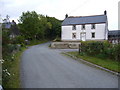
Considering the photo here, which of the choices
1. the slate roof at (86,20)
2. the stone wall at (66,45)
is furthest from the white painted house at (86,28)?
the stone wall at (66,45)

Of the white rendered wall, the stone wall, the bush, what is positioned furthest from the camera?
the white rendered wall

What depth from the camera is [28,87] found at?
559 centimetres

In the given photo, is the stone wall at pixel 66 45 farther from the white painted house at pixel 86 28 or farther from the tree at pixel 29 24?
the tree at pixel 29 24

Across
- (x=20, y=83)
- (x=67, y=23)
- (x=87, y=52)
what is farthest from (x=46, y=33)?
(x=20, y=83)

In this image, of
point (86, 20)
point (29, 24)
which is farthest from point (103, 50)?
point (29, 24)

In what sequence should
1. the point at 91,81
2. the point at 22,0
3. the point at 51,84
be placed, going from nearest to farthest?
the point at 51,84 < the point at 91,81 < the point at 22,0

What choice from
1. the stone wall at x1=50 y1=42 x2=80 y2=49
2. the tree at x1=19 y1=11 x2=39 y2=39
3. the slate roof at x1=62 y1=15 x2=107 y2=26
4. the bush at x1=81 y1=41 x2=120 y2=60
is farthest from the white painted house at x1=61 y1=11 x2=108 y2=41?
the bush at x1=81 y1=41 x2=120 y2=60

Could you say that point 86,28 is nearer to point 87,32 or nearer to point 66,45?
point 87,32

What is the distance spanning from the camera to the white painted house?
32.7 meters

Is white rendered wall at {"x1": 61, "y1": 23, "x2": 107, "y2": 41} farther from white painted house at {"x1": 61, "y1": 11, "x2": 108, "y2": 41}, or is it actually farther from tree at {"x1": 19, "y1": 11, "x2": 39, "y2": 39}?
tree at {"x1": 19, "y1": 11, "x2": 39, "y2": 39}

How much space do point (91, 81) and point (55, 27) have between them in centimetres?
4559

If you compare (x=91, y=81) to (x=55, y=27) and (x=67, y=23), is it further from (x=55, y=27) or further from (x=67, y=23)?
(x=55, y=27)

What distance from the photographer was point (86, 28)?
3422 centimetres

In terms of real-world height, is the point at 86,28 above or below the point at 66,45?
above
